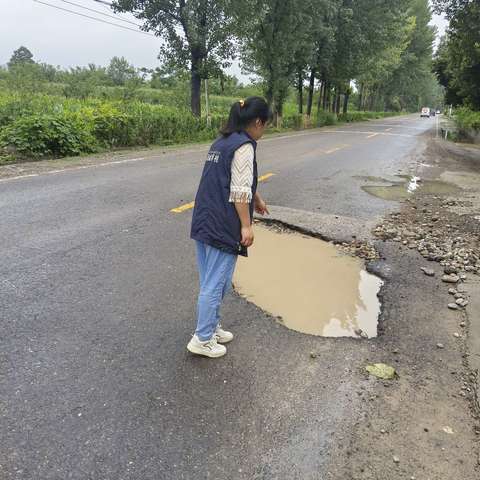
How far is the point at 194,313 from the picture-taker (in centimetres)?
344

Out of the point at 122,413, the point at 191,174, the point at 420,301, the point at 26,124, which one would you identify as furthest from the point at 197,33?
the point at 122,413

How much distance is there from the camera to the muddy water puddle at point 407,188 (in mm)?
8459

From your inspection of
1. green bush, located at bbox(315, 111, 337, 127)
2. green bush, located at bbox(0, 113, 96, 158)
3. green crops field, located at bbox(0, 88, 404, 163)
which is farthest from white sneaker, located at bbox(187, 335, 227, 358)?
green bush, located at bbox(315, 111, 337, 127)

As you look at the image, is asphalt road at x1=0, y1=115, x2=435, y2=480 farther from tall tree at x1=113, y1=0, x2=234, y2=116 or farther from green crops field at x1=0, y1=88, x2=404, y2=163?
tall tree at x1=113, y1=0, x2=234, y2=116

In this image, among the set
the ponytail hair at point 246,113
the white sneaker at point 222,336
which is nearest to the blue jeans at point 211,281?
the white sneaker at point 222,336

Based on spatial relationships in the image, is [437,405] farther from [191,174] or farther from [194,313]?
[191,174]

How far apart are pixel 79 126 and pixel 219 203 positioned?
404 inches

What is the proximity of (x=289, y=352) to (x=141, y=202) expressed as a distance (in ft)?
14.3

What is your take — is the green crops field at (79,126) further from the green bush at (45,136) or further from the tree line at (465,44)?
the tree line at (465,44)

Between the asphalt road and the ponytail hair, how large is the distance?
61.4 inches

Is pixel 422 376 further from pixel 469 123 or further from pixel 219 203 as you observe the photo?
pixel 469 123

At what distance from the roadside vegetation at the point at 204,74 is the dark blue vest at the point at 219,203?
8636 millimetres

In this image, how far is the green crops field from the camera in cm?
1003

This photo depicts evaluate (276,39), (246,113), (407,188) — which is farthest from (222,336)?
(276,39)
